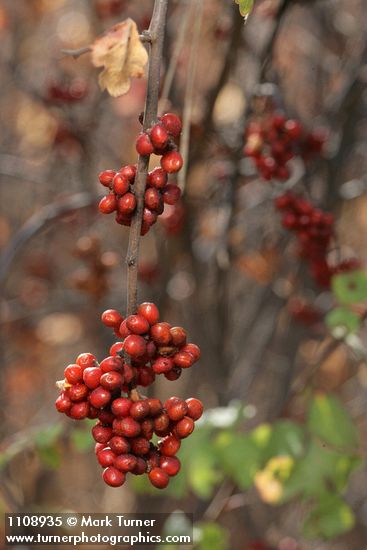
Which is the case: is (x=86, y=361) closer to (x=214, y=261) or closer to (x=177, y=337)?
(x=177, y=337)

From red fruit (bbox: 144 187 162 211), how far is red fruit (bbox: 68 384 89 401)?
308 mm

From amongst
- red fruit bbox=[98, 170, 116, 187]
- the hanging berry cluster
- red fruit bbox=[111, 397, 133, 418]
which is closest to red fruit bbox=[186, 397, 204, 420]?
the hanging berry cluster

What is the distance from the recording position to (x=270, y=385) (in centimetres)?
386

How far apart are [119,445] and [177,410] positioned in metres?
0.10

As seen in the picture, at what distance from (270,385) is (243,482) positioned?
1772 millimetres

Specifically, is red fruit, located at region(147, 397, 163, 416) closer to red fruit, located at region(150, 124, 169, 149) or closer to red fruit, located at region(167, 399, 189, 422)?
red fruit, located at region(167, 399, 189, 422)

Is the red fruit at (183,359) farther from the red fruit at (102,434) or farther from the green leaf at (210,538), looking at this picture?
the green leaf at (210,538)

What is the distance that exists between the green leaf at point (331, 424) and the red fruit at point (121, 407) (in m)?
1.31

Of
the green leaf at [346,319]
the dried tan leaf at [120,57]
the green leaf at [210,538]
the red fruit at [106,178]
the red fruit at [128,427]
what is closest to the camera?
the red fruit at [128,427]

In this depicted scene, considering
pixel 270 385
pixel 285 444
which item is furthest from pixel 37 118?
pixel 285 444

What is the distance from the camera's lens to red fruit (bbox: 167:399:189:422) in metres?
1.08

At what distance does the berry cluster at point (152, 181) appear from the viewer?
1070 millimetres

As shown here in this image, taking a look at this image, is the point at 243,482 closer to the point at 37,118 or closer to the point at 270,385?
the point at 270,385

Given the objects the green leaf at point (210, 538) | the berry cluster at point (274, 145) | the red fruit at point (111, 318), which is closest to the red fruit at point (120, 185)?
the red fruit at point (111, 318)
